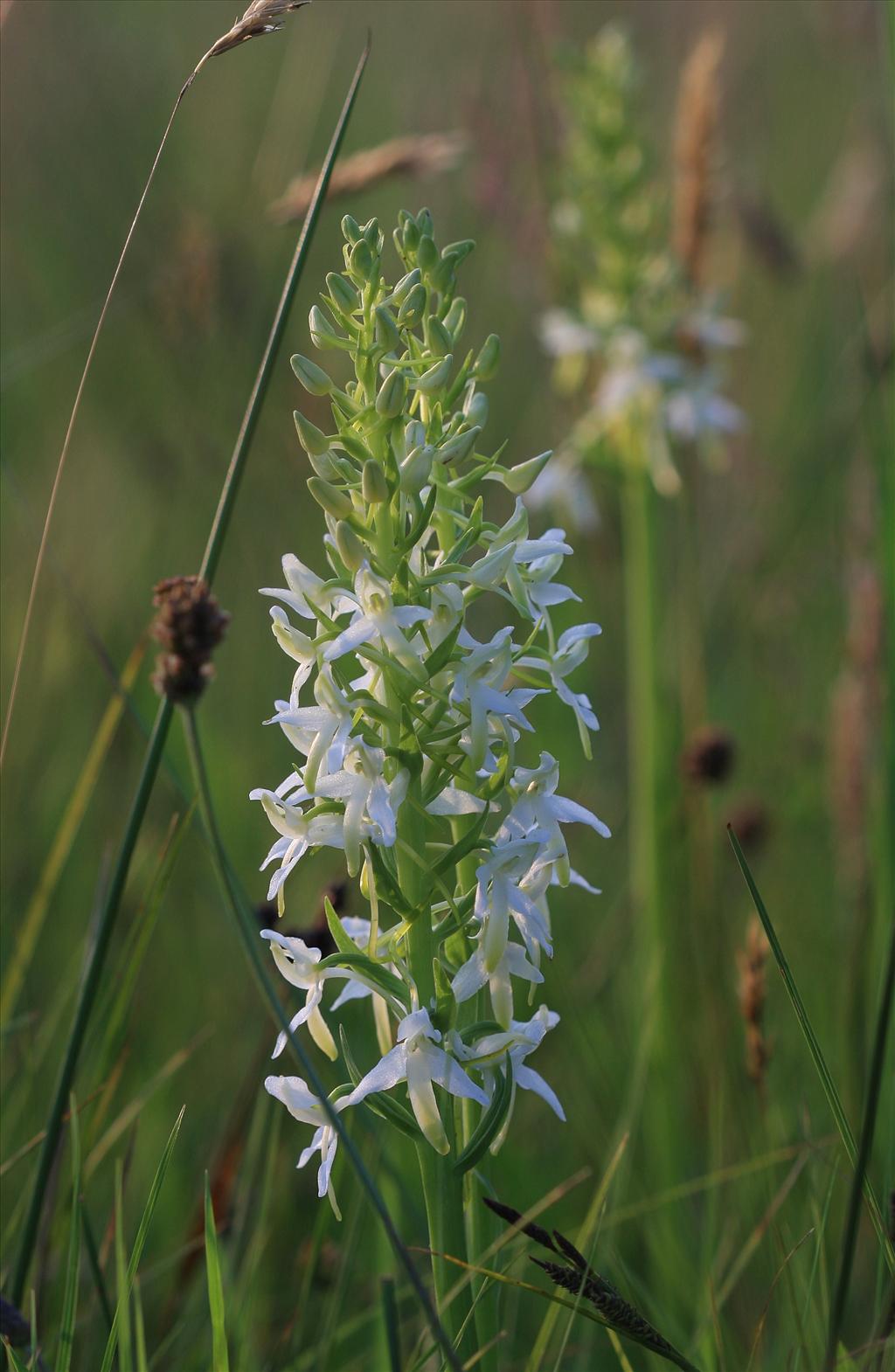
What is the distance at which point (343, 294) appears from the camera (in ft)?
4.14

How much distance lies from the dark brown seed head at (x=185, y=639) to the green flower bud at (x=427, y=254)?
43 cm

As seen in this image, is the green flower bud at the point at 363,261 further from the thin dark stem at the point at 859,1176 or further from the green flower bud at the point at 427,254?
the thin dark stem at the point at 859,1176

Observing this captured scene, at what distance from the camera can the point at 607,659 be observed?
433 centimetres

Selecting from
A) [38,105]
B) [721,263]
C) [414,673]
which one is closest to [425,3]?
[38,105]

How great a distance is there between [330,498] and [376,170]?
134cm

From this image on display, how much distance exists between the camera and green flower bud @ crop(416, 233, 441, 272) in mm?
1312

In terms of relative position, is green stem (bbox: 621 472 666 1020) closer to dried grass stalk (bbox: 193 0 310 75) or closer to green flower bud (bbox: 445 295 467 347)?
green flower bud (bbox: 445 295 467 347)

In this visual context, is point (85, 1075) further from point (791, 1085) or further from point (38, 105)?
point (38, 105)

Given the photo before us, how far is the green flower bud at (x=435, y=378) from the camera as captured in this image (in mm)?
1255

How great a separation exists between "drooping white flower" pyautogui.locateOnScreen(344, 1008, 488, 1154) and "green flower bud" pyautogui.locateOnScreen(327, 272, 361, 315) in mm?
734

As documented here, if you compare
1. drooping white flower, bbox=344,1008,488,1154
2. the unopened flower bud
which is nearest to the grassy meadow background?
drooping white flower, bbox=344,1008,488,1154

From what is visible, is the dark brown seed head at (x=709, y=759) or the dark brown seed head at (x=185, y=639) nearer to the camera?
the dark brown seed head at (x=185, y=639)

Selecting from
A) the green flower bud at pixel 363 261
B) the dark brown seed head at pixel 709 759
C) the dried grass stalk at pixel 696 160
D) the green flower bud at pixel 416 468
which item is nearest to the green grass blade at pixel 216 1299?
the green flower bud at pixel 416 468

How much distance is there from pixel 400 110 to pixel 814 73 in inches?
109
